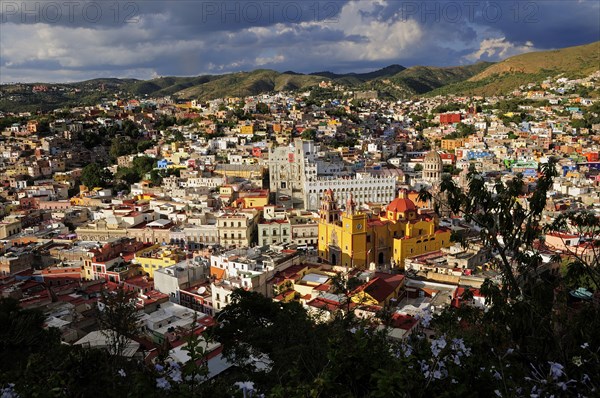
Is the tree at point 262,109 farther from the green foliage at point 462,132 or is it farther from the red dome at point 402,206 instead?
the red dome at point 402,206

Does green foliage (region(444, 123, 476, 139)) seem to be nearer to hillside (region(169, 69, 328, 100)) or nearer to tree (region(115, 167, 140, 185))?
tree (region(115, 167, 140, 185))

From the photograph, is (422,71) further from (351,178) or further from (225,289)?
(225,289)

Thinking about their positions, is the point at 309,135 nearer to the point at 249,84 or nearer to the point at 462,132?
the point at 462,132

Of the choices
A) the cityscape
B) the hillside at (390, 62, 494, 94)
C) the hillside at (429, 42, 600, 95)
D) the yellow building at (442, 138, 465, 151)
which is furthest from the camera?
the hillside at (390, 62, 494, 94)

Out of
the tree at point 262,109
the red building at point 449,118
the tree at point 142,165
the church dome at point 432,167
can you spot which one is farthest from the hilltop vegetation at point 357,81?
the church dome at point 432,167

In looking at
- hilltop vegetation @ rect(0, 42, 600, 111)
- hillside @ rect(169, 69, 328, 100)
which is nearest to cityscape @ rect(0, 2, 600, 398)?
hilltop vegetation @ rect(0, 42, 600, 111)

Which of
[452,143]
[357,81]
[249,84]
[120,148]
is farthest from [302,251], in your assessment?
[357,81]
